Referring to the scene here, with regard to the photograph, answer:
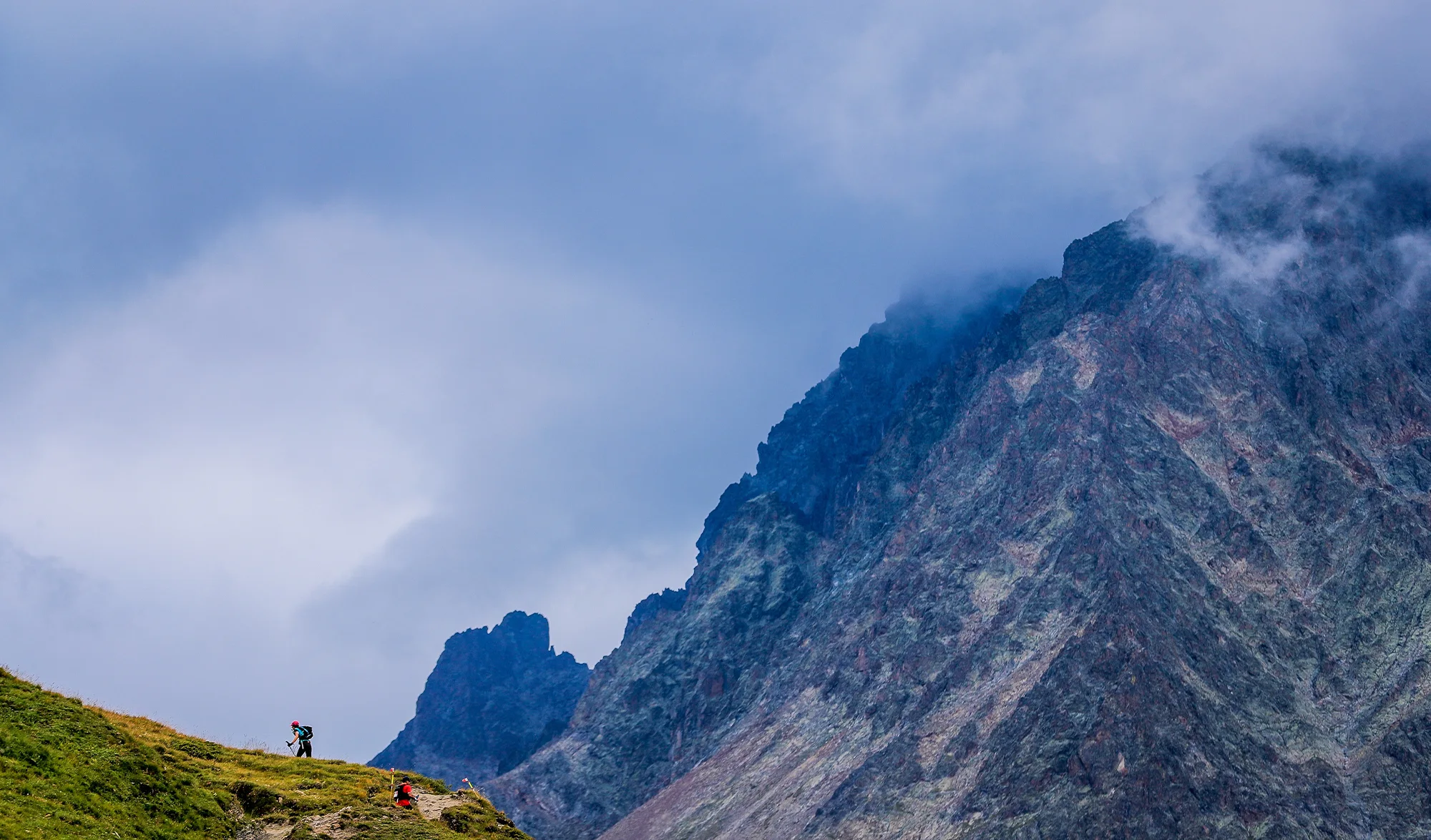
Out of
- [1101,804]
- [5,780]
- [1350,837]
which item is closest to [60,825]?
[5,780]

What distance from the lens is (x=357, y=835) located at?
183 feet

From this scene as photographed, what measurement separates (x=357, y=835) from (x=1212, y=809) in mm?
172438

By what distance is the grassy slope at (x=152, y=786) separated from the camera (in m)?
48.1

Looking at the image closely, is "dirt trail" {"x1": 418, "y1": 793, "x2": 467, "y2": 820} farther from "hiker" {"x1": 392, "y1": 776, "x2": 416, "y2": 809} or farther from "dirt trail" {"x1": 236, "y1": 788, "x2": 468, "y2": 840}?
"dirt trail" {"x1": 236, "y1": 788, "x2": 468, "y2": 840}

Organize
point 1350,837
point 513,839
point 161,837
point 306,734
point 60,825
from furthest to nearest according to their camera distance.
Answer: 1. point 1350,837
2. point 306,734
3. point 513,839
4. point 161,837
5. point 60,825

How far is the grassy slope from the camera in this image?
4806cm

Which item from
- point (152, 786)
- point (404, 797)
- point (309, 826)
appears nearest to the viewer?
point (152, 786)

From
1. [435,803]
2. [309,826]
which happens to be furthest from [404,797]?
[309,826]

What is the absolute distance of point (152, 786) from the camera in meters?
53.2

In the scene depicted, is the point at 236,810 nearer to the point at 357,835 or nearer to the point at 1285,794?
the point at 357,835

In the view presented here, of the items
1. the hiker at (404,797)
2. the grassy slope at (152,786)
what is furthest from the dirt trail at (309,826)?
the hiker at (404,797)

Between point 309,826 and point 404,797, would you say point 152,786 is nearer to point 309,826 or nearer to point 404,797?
point 309,826

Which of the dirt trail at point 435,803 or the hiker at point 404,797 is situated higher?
the hiker at point 404,797

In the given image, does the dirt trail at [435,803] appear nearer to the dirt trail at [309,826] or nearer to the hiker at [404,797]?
the hiker at [404,797]
